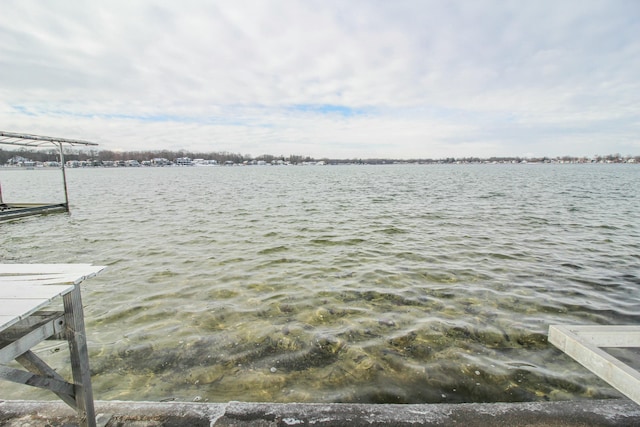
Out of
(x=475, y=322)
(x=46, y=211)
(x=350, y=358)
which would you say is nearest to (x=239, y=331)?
(x=350, y=358)

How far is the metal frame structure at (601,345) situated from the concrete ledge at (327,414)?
28 cm

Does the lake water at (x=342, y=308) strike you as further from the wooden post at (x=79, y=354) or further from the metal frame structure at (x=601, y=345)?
the wooden post at (x=79, y=354)

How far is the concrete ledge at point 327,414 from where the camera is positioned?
2.64m

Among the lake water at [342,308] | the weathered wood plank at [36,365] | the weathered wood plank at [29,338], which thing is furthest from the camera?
the lake water at [342,308]

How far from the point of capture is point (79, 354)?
2365mm

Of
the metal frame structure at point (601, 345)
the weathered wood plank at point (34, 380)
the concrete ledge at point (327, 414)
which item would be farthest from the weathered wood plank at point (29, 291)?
the metal frame structure at point (601, 345)

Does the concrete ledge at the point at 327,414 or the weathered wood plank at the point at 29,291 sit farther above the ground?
the weathered wood plank at the point at 29,291

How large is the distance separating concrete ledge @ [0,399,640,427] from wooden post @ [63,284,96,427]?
264mm

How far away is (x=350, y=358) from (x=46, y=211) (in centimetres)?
2201

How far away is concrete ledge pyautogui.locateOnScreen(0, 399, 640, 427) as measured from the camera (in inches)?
104

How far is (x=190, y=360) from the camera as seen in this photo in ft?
15.3

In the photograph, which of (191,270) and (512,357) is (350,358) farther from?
(191,270)

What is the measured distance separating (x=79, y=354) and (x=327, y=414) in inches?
77.3

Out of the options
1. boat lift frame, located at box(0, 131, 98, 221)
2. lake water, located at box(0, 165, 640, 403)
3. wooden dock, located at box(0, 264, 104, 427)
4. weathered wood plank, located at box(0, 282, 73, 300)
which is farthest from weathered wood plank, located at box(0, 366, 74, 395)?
boat lift frame, located at box(0, 131, 98, 221)
